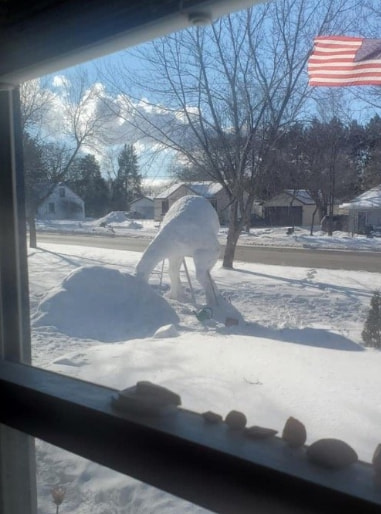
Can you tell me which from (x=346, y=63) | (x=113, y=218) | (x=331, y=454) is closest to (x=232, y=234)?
(x=113, y=218)

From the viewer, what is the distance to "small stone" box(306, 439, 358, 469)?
690 mm

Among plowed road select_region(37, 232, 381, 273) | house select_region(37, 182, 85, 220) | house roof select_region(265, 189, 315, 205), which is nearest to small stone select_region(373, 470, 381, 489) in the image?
house roof select_region(265, 189, 315, 205)

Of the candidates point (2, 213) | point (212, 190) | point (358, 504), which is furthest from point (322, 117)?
point (358, 504)

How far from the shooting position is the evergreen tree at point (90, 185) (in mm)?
2771

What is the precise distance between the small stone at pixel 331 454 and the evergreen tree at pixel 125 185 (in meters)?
2.07

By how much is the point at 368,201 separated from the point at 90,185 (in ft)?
4.62

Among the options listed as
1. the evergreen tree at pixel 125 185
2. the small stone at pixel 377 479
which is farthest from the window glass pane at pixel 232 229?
the small stone at pixel 377 479

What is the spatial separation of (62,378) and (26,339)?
1.14 feet

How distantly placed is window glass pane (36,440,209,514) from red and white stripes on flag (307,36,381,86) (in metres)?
1.82

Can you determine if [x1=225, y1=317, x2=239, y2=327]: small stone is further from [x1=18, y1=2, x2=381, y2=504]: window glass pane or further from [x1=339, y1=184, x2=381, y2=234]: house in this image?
[x1=339, y1=184, x2=381, y2=234]: house

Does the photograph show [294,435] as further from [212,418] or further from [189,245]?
[189,245]

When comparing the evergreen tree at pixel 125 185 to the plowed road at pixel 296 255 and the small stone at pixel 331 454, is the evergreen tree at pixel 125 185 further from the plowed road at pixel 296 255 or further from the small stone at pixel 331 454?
the small stone at pixel 331 454

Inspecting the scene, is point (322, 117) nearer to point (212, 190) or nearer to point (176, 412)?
point (212, 190)

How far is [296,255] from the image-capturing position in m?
4.38
